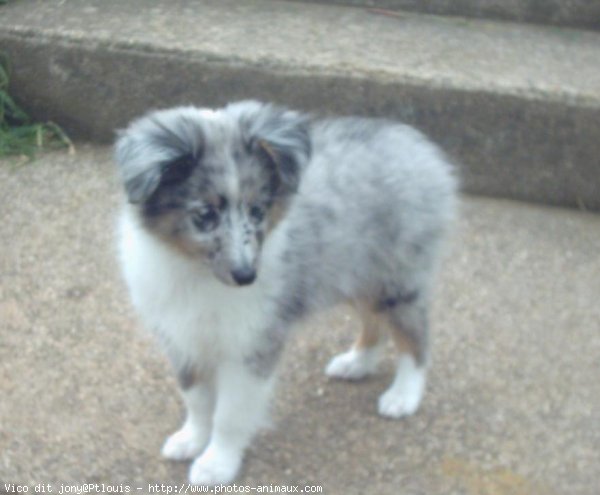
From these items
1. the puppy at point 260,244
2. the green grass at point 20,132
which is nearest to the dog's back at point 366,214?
the puppy at point 260,244

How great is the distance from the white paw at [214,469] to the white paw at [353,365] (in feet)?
1.83

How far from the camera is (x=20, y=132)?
4.84 metres

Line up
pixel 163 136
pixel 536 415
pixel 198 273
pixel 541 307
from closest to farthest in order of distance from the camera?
pixel 163 136 → pixel 198 273 → pixel 536 415 → pixel 541 307

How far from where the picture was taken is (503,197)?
4645 millimetres

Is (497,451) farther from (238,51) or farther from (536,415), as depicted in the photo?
(238,51)

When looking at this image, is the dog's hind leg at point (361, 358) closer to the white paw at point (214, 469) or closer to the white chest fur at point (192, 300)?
the white paw at point (214, 469)

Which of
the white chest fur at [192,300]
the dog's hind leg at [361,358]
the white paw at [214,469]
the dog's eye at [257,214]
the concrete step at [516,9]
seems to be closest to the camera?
the dog's eye at [257,214]

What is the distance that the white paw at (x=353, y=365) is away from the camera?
3594 millimetres

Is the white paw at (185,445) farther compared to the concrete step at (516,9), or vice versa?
the concrete step at (516,9)

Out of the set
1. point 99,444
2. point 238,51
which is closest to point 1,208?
point 238,51

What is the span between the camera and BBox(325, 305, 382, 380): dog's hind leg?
3564mm

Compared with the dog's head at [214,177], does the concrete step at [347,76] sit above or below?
below

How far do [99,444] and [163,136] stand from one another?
1.06 m

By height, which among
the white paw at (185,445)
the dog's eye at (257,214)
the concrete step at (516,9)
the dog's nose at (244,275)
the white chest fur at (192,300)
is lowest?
the white paw at (185,445)
